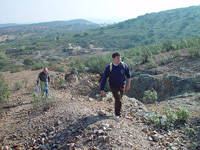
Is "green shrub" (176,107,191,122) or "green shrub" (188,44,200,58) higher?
"green shrub" (188,44,200,58)

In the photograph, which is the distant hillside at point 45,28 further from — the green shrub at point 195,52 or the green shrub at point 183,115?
the green shrub at point 183,115

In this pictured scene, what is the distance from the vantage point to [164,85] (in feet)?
25.1

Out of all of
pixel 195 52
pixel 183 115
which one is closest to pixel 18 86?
pixel 183 115

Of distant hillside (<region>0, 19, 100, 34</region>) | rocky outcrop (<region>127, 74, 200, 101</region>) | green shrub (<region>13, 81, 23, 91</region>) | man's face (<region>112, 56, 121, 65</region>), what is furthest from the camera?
distant hillside (<region>0, 19, 100, 34</region>)

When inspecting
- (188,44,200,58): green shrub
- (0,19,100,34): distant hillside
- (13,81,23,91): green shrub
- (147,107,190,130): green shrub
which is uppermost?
(0,19,100,34): distant hillside

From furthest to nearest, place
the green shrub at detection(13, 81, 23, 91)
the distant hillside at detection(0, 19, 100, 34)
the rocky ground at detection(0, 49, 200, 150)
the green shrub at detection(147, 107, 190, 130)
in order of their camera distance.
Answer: the distant hillside at detection(0, 19, 100, 34) < the green shrub at detection(13, 81, 23, 91) < the green shrub at detection(147, 107, 190, 130) < the rocky ground at detection(0, 49, 200, 150)

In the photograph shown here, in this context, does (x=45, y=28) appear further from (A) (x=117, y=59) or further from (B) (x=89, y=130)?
(B) (x=89, y=130)

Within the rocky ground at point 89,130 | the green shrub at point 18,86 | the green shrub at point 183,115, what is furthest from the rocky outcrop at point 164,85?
the green shrub at point 18,86

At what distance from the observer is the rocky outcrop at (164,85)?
6923 mm

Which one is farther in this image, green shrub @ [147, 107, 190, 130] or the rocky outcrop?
the rocky outcrop

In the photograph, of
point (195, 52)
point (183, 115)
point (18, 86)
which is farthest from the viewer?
point (195, 52)

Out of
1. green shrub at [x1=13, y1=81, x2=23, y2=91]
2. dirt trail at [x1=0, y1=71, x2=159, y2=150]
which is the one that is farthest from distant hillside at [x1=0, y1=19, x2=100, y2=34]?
dirt trail at [x1=0, y1=71, x2=159, y2=150]

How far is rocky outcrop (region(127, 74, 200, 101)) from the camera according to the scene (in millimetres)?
6923

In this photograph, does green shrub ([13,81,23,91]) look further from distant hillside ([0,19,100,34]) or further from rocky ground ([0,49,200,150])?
distant hillside ([0,19,100,34])
